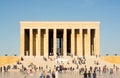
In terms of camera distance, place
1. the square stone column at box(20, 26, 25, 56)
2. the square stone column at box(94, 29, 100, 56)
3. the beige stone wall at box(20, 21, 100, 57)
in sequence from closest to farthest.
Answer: the square stone column at box(20, 26, 25, 56) → the beige stone wall at box(20, 21, 100, 57) → the square stone column at box(94, 29, 100, 56)

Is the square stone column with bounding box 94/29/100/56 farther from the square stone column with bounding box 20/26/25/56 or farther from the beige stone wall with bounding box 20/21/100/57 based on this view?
the square stone column with bounding box 20/26/25/56

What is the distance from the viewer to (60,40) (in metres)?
87.1

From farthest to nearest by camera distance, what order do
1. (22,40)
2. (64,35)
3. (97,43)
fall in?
1. (97,43)
2. (64,35)
3. (22,40)

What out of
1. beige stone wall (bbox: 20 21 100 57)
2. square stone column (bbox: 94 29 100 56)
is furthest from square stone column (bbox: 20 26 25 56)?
square stone column (bbox: 94 29 100 56)

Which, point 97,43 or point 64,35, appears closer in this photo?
point 64,35

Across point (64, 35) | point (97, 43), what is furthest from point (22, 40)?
point (97, 43)

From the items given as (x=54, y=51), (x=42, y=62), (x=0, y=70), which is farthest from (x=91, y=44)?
(x=0, y=70)

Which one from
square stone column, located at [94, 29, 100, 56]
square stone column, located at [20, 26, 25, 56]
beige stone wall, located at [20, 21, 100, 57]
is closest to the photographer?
square stone column, located at [20, 26, 25, 56]

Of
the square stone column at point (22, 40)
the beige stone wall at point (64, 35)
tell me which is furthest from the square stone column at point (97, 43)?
the square stone column at point (22, 40)

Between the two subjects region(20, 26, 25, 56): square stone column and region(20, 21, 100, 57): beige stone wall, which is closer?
region(20, 26, 25, 56): square stone column

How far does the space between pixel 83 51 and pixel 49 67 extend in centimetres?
1869

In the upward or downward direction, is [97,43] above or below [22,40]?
below

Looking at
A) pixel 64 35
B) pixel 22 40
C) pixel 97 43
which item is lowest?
pixel 97 43

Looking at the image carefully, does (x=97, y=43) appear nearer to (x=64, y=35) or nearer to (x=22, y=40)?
(x=64, y=35)
